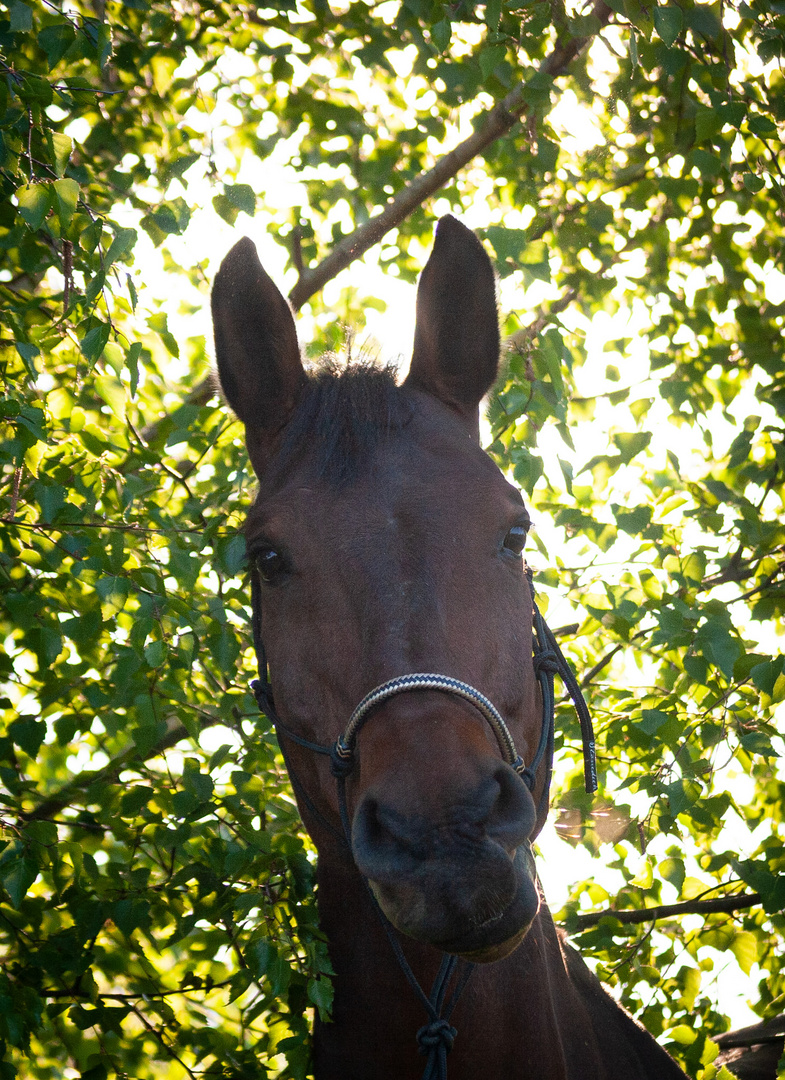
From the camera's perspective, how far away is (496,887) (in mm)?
1544

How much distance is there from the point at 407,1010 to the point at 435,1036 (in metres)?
0.25

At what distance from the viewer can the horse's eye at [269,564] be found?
2.34 meters

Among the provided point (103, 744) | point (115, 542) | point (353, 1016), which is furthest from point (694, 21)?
point (103, 744)

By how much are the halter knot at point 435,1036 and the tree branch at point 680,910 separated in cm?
170

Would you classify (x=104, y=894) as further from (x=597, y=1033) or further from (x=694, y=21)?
(x=694, y=21)

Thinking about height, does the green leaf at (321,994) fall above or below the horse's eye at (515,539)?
below

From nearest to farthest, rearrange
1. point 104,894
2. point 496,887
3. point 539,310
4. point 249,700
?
point 496,887, point 104,894, point 249,700, point 539,310

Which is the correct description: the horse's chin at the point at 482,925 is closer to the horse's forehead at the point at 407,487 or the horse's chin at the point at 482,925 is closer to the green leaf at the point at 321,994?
the green leaf at the point at 321,994

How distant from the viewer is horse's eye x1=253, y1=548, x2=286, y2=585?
2.34m

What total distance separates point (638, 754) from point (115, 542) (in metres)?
2.14

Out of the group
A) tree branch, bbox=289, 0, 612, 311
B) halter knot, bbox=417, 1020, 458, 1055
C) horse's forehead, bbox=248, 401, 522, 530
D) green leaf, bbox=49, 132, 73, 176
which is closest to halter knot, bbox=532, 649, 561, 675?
horse's forehead, bbox=248, 401, 522, 530

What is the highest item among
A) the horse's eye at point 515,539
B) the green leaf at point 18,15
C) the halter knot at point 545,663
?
the green leaf at point 18,15

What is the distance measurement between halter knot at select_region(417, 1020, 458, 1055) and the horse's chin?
0.47 metres

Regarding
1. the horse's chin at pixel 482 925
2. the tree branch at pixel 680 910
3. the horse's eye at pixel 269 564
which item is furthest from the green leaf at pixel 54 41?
the tree branch at pixel 680 910
